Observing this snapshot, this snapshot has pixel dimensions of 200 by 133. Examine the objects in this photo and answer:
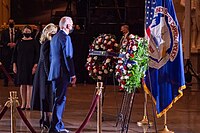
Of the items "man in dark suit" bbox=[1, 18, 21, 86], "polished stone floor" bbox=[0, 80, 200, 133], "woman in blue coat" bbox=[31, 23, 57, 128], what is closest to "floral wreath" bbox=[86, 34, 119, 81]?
"polished stone floor" bbox=[0, 80, 200, 133]

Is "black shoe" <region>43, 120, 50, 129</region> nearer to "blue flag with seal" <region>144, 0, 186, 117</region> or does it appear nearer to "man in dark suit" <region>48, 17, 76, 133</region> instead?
"man in dark suit" <region>48, 17, 76, 133</region>

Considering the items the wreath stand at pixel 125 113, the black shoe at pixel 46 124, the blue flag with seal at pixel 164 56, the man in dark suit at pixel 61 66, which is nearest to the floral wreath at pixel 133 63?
the blue flag with seal at pixel 164 56

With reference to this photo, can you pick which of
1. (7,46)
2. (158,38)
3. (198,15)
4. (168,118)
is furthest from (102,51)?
(198,15)

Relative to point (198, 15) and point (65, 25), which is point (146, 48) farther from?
point (198, 15)

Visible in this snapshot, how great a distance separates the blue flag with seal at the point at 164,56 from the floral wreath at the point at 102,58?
4.14ft

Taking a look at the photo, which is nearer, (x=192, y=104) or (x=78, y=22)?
(x=192, y=104)

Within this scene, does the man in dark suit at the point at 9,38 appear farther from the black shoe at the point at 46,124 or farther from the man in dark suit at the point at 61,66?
the man in dark suit at the point at 61,66

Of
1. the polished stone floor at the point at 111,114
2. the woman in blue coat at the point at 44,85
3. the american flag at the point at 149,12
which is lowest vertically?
the polished stone floor at the point at 111,114

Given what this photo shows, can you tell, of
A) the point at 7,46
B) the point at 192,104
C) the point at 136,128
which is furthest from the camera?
the point at 7,46

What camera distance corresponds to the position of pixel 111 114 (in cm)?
1258

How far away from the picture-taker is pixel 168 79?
9.98 meters

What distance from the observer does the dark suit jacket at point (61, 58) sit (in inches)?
379

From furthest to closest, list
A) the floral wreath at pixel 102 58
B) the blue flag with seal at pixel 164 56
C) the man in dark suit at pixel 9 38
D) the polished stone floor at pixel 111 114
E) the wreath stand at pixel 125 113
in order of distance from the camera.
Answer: the man in dark suit at pixel 9 38 < the floral wreath at pixel 102 58 < the polished stone floor at pixel 111 114 < the wreath stand at pixel 125 113 < the blue flag with seal at pixel 164 56

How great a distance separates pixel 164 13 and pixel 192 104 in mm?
5170
